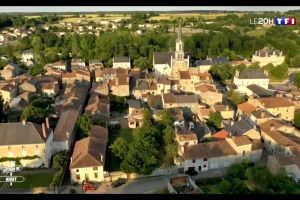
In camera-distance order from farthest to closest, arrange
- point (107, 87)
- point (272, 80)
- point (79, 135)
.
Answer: point (272, 80)
point (107, 87)
point (79, 135)

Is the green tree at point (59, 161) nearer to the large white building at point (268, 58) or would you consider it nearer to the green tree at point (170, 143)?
the green tree at point (170, 143)

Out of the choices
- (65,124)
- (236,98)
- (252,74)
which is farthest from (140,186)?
(252,74)

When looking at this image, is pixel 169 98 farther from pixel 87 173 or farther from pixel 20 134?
pixel 20 134

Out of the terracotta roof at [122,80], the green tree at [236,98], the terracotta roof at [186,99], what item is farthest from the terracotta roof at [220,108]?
the terracotta roof at [122,80]

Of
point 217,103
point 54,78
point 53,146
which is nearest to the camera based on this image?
point 53,146

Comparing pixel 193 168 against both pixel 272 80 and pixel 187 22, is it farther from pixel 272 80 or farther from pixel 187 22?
pixel 187 22
